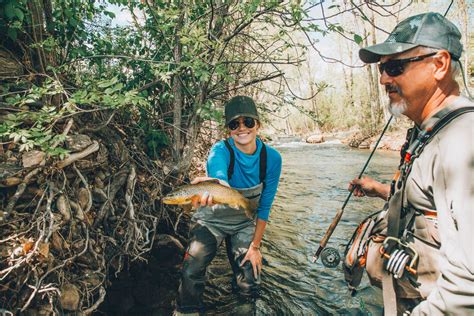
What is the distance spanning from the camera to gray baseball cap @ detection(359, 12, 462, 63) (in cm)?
200

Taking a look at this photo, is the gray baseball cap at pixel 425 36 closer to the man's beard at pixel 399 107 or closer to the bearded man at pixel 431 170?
the bearded man at pixel 431 170

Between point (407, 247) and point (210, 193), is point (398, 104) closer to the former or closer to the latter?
point (407, 247)

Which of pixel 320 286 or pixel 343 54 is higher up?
pixel 343 54

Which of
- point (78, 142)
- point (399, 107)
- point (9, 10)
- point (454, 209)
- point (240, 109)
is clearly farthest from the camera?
point (240, 109)

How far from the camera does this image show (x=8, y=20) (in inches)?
137

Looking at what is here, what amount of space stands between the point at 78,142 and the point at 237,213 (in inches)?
87.8

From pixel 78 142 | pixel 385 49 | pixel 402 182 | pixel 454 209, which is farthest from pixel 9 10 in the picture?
pixel 454 209

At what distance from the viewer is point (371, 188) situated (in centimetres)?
322

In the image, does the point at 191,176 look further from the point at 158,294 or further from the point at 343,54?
the point at 343,54

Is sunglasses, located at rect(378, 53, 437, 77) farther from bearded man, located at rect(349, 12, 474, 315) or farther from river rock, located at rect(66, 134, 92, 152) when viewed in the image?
river rock, located at rect(66, 134, 92, 152)

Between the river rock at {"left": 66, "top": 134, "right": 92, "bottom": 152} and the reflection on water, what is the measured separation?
2679 mm

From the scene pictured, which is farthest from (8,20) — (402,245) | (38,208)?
(402,245)

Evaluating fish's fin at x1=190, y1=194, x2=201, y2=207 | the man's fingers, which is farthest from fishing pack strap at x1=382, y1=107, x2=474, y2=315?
fish's fin at x1=190, y1=194, x2=201, y2=207

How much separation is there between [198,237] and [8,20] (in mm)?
3460
